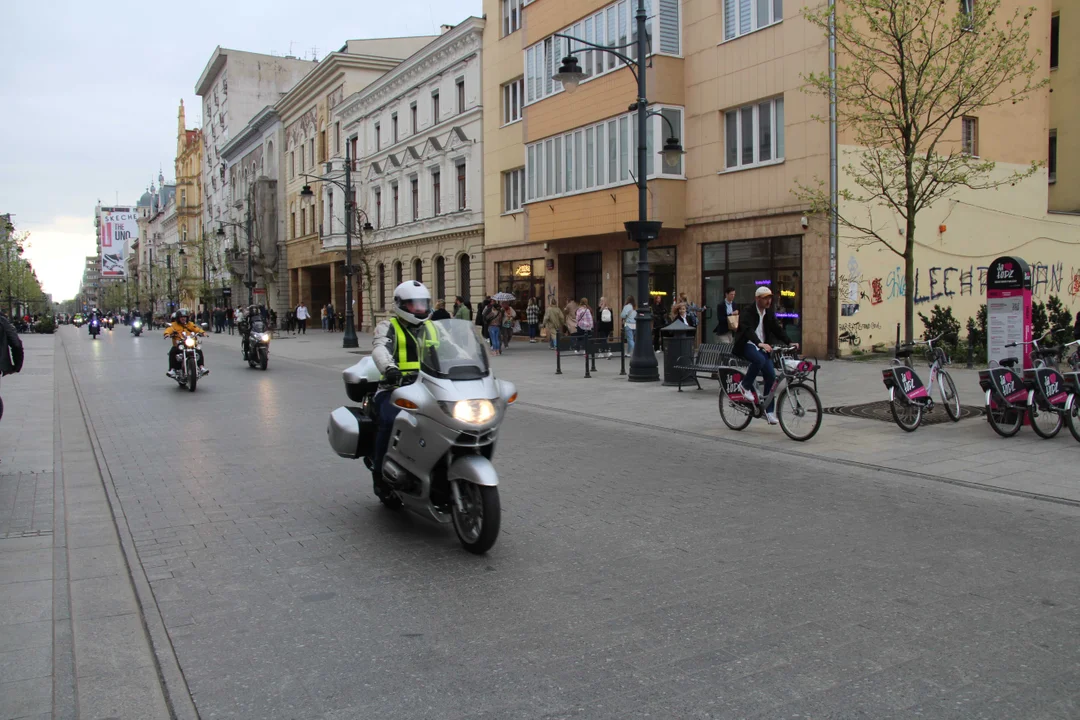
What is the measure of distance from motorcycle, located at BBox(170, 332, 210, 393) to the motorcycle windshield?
1156cm

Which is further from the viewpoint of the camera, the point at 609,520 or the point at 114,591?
the point at 609,520

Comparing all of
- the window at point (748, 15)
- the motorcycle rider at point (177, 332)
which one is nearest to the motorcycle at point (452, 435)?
the motorcycle rider at point (177, 332)

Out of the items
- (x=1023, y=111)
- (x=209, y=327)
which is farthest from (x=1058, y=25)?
(x=209, y=327)

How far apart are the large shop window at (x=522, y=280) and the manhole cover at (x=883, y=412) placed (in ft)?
63.8

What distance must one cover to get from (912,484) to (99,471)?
24.0ft

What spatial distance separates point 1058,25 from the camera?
2736 centimetres

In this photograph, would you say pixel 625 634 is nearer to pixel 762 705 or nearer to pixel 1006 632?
pixel 762 705

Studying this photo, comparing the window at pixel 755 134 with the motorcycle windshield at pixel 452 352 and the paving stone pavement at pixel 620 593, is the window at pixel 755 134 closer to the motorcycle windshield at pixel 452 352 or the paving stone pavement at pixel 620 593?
the paving stone pavement at pixel 620 593

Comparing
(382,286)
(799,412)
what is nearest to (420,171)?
(382,286)

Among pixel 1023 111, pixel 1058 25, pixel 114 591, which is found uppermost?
pixel 1058 25

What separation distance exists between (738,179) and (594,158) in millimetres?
4879

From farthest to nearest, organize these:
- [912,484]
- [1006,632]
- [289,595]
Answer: [912,484]
[289,595]
[1006,632]

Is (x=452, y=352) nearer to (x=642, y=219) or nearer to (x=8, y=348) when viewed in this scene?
(x=8, y=348)

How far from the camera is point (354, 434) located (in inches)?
253
